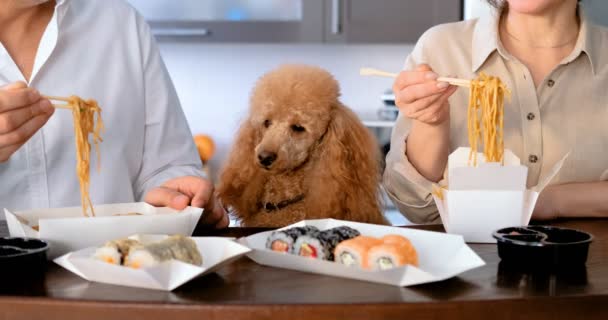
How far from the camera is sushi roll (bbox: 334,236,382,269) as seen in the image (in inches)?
39.5

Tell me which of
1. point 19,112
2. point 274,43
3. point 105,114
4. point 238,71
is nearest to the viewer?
point 19,112

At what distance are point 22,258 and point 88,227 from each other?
0.37 ft

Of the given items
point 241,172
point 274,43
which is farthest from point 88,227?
point 274,43

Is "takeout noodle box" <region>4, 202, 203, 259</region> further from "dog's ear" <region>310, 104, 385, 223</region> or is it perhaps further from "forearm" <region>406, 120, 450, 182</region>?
"dog's ear" <region>310, 104, 385, 223</region>

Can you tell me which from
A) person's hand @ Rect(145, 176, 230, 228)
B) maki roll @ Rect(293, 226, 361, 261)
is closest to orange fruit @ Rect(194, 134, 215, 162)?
person's hand @ Rect(145, 176, 230, 228)

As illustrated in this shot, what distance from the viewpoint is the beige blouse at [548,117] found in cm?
171

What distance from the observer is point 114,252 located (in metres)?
0.98

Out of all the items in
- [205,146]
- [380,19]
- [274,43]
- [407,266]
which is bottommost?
[205,146]

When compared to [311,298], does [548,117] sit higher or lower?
higher

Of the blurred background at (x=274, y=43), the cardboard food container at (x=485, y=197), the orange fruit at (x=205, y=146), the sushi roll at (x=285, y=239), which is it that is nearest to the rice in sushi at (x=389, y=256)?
the sushi roll at (x=285, y=239)

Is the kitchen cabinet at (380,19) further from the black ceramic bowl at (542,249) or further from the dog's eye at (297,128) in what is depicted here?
the black ceramic bowl at (542,249)

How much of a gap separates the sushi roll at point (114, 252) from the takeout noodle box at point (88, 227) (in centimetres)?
12

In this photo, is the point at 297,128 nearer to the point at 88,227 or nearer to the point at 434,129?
the point at 434,129

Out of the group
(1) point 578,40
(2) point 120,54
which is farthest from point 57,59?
(1) point 578,40
